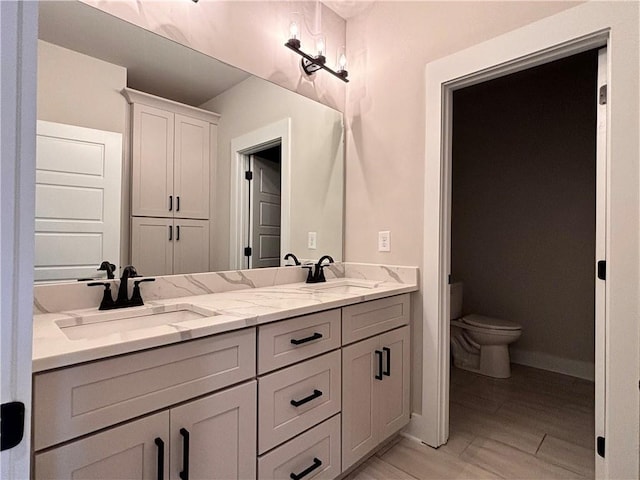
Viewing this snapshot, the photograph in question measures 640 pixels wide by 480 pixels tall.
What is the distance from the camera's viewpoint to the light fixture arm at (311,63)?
1859 mm

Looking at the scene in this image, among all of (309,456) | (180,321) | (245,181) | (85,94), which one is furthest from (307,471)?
(85,94)

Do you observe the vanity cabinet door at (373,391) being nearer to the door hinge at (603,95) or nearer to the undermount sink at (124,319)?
the undermount sink at (124,319)

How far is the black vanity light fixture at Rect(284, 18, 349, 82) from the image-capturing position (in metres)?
1.87

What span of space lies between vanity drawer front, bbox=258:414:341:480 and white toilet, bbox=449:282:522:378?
5.98 ft

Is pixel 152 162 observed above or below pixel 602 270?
above

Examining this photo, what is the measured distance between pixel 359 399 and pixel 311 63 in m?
1.85

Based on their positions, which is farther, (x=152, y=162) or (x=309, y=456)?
(x=152, y=162)

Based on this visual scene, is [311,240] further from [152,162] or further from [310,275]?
[152,162]

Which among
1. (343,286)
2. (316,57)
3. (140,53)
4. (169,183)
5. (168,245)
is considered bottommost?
(343,286)

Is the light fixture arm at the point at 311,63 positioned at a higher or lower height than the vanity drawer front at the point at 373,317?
higher

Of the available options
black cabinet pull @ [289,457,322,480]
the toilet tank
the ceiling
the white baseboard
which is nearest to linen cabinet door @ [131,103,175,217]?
the ceiling

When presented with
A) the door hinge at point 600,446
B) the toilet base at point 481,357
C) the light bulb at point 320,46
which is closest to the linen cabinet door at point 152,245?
the light bulb at point 320,46

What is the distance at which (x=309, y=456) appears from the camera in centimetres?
133

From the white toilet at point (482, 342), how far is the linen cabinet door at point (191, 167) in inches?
91.6
